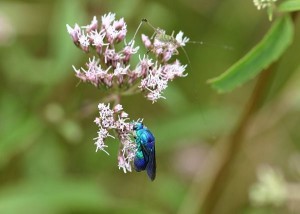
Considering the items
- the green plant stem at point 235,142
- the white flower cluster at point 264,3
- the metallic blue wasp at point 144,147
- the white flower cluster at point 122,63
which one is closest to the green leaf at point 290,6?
the white flower cluster at point 264,3

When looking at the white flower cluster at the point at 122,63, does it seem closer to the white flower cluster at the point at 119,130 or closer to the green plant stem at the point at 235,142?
the white flower cluster at the point at 119,130

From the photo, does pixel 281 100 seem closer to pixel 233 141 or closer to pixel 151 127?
pixel 233 141

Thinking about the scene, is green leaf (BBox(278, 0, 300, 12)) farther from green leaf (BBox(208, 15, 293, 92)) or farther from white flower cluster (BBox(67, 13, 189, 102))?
white flower cluster (BBox(67, 13, 189, 102))

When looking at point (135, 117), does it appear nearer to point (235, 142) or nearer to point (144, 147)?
point (235, 142)

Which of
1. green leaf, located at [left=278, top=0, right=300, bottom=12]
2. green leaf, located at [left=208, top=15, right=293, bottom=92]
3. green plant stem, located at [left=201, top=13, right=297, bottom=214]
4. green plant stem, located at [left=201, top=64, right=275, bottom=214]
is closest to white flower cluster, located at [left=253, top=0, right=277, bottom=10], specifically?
green leaf, located at [left=278, top=0, right=300, bottom=12]

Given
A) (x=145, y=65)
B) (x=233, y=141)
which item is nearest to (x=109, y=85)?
(x=145, y=65)

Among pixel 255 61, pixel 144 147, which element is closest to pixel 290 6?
pixel 255 61
